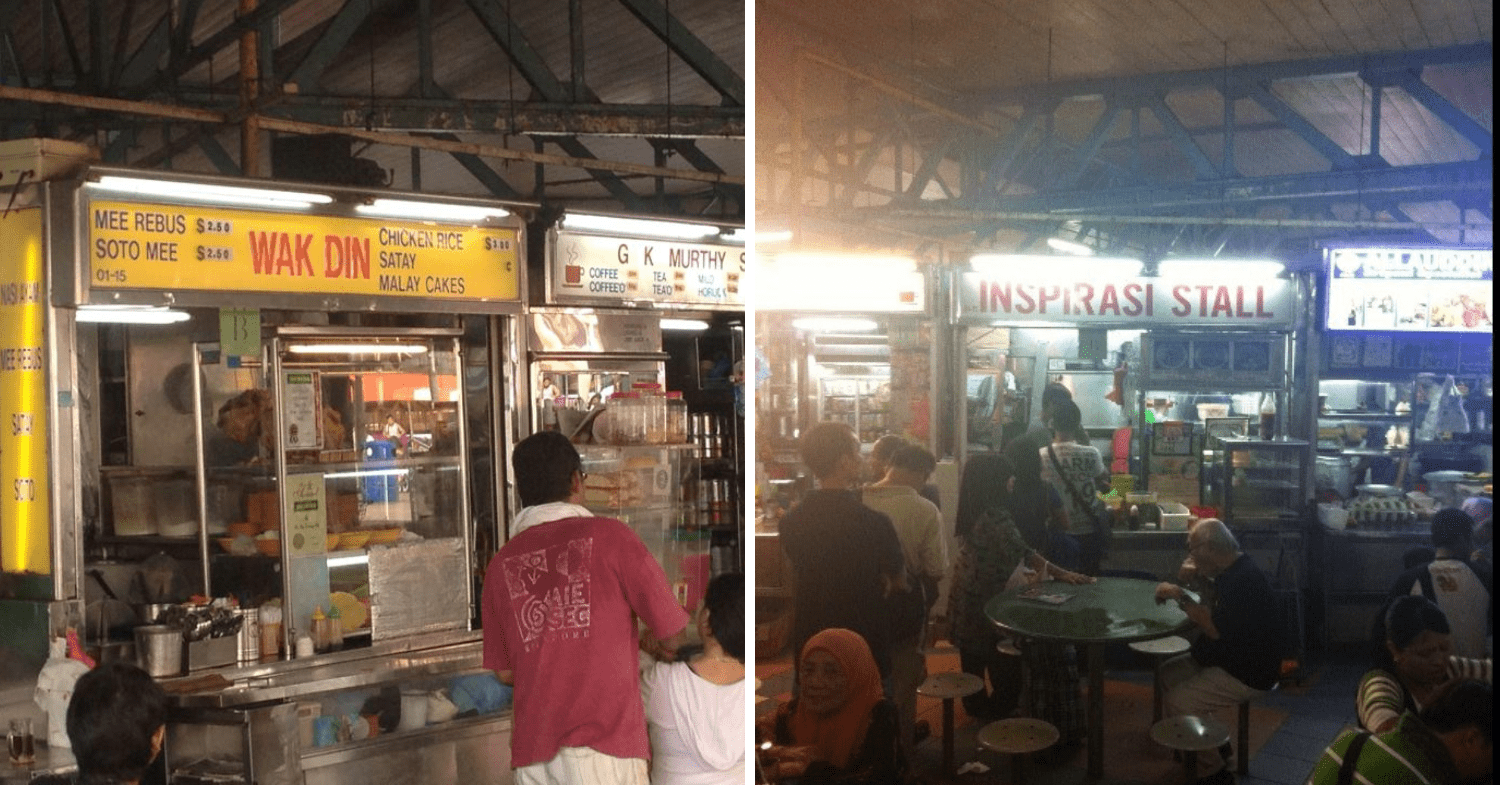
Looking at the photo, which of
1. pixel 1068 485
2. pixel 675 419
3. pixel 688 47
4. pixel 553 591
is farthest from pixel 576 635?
pixel 688 47

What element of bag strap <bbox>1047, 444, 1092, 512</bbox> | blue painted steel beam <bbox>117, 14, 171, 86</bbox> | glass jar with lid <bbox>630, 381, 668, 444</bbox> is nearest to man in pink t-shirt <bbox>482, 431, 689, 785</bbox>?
glass jar with lid <bbox>630, 381, 668, 444</bbox>

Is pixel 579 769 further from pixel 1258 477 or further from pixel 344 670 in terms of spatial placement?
pixel 1258 477

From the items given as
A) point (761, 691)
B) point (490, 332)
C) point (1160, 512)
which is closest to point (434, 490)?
point (490, 332)

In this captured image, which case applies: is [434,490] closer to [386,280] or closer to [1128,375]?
[386,280]

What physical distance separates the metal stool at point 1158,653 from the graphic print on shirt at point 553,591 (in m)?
2.18

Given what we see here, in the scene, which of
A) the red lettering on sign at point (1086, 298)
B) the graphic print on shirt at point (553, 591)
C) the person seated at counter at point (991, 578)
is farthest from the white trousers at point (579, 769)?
the red lettering on sign at point (1086, 298)

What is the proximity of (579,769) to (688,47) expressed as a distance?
298 centimetres

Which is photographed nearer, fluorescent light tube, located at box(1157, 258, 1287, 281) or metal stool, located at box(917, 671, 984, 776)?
fluorescent light tube, located at box(1157, 258, 1287, 281)

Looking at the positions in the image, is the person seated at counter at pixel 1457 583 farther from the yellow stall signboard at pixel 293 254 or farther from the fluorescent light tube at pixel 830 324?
the yellow stall signboard at pixel 293 254

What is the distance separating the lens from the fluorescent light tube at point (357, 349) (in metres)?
4.33

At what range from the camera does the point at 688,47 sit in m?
5.25

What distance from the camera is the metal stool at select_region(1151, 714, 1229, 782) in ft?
3.56

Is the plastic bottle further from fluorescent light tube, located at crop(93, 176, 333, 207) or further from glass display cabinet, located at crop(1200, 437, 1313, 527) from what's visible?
fluorescent light tube, located at crop(93, 176, 333, 207)

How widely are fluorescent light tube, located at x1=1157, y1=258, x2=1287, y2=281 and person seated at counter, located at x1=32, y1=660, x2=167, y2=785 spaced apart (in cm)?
277
